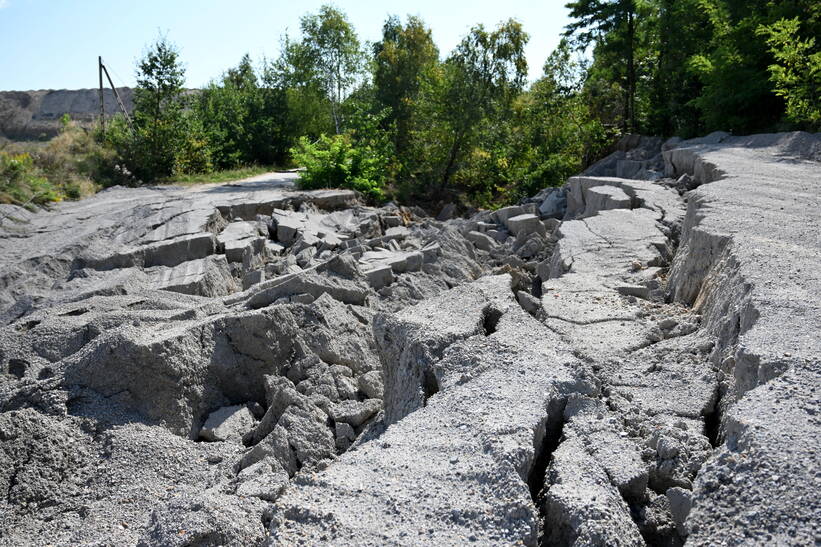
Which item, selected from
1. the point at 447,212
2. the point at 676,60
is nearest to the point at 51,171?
the point at 447,212

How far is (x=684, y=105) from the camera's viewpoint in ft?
49.3

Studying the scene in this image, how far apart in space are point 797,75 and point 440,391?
10.8 m

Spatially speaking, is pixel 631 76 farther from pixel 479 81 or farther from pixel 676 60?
pixel 479 81

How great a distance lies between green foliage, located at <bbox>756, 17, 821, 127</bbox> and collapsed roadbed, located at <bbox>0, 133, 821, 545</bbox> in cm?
249

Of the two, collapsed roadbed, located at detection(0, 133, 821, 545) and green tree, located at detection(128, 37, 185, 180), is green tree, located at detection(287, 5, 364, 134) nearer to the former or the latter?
green tree, located at detection(128, 37, 185, 180)

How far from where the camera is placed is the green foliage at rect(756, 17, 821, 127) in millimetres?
10703

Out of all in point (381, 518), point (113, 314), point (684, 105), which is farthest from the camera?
point (684, 105)

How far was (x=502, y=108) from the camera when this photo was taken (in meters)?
16.3

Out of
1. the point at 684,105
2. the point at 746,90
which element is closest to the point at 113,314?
the point at 746,90

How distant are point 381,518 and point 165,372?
297 cm

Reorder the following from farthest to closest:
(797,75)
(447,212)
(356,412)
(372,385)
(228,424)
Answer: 1. (447,212)
2. (797,75)
3. (372,385)
4. (228,424)
5. (356,412)

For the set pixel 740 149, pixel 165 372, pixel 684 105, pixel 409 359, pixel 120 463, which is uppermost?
pixel 684 105

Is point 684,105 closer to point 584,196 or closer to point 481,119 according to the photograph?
point 481,119

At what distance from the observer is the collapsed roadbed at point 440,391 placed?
2.54m
